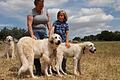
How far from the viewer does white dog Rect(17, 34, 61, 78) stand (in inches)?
381

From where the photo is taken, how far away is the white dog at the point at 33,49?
9.68m

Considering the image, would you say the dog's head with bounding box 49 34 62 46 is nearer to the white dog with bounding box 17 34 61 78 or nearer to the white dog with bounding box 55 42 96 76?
the white dog with bounding box 17 34 61 78

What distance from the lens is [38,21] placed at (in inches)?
408

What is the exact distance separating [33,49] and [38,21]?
3.56 ft

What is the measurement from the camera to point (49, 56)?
397 inches

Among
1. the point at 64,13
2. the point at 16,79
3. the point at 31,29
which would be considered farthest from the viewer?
the point at 64,13

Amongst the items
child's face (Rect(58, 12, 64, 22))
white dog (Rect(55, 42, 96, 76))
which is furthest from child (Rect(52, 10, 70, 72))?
white dog (Rect(55, 42, 96, 76))

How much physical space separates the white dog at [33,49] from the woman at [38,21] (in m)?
0.42

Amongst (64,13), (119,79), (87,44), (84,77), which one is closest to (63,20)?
(64,13)

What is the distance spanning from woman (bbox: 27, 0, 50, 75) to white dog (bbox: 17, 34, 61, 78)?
42 cm

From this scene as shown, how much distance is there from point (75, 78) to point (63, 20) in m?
2.18

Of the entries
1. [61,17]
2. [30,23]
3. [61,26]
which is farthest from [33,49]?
[61,17]

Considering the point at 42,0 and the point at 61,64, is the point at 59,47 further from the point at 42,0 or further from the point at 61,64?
the point at 42,0

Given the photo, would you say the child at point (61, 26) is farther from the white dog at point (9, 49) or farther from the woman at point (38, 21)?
the white dog at point (9, 49)
